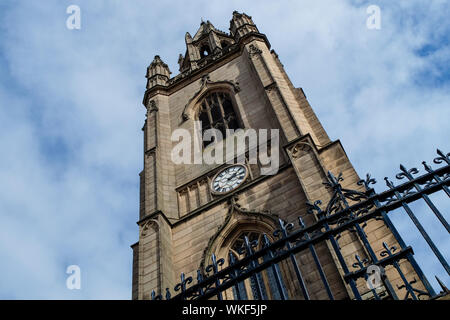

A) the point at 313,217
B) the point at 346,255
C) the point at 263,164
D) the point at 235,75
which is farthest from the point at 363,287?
the point at 235,75

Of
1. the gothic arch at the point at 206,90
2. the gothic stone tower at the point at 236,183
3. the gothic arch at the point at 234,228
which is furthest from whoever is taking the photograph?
the gothic arch at the point at 206,90

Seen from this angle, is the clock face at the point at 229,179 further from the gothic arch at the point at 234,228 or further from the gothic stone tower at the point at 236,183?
the gothic arch at the point at 234,228

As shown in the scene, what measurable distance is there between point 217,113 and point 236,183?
6685 millimetres

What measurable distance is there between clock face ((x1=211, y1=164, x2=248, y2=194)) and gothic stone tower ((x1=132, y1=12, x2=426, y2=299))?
0.17ft

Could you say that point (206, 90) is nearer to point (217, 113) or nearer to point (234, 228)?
point (217, 113)

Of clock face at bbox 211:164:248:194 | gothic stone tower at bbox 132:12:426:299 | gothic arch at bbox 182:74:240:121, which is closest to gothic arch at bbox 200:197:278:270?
gothic stone tower at bbox 132:12:426:299

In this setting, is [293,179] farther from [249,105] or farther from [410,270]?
[249,105]

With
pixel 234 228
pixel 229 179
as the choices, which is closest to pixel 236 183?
pixel 229 179

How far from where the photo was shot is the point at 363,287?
8914mm

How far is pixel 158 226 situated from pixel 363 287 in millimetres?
7067

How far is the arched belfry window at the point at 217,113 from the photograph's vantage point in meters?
19.6

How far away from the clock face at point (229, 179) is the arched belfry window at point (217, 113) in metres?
3.08

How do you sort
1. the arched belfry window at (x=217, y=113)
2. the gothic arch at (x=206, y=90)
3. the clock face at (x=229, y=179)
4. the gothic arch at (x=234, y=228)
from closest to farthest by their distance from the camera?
1. the gothic arch at (x=234, y=228)
2. the clock face at (x=229, y=179)
3. the arched belfry window at (x=217, y=113)
4. the gothic arch at (x=206, y=90)

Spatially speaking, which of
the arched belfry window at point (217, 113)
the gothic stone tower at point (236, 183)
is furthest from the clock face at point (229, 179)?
the arched belfry window at point (217, 113)
